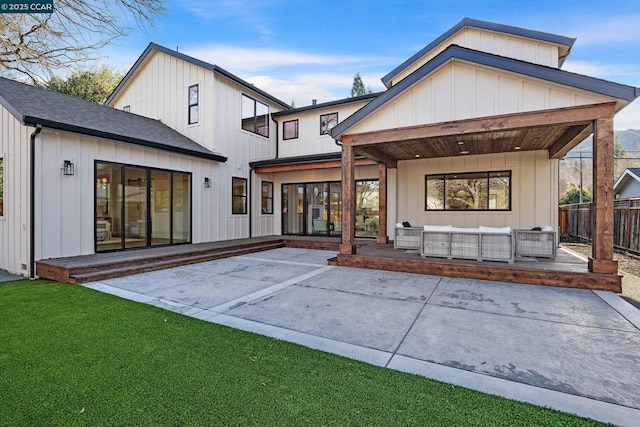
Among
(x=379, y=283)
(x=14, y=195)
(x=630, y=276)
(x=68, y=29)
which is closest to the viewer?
(x=68, y=29)

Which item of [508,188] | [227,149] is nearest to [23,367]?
[227,149]

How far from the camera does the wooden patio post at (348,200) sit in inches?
301

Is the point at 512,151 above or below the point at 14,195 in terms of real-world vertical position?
above

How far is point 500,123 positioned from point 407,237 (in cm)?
359

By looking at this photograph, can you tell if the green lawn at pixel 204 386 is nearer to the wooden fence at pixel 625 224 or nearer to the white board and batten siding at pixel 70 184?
the white board and batten siding at pixel 70 184

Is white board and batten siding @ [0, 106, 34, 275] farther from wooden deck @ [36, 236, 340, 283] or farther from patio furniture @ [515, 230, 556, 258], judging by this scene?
patio furniture @ [515, 230, 556, 258]

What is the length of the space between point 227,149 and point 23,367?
9.15 m

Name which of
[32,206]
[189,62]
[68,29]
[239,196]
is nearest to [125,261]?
[32,206]

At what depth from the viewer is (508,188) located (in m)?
9.38

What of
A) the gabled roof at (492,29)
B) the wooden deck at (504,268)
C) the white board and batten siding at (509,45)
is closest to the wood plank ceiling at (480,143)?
the wooden deck at (504,268)

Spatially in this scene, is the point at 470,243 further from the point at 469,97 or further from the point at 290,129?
the point at 290,129

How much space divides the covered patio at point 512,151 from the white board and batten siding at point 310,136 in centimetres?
331

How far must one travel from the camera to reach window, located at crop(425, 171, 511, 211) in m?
9.45

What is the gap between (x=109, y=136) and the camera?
7.29 m
